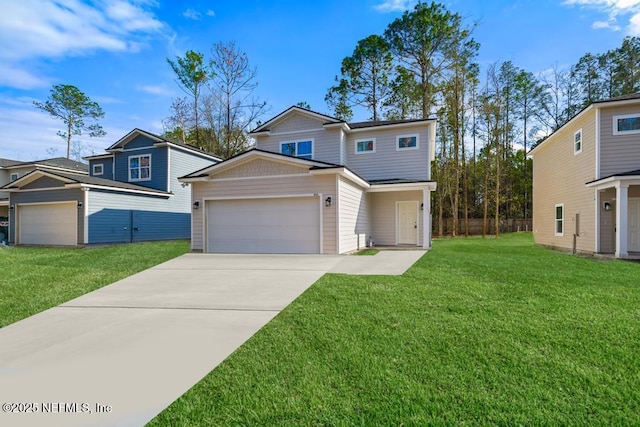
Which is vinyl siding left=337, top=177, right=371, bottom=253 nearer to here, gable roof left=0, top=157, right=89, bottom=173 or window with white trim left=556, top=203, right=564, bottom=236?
window with white trim left=556, top=203, right=564, bottom=236

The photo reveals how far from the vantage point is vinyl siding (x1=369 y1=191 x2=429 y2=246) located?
13859mm

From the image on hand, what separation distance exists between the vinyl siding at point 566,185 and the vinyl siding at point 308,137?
8864mm

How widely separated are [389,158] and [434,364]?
12.4 m

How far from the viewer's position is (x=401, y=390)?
251cm

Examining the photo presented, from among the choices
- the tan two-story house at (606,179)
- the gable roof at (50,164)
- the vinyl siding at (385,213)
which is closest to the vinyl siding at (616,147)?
the tan two-story house at (606,179)

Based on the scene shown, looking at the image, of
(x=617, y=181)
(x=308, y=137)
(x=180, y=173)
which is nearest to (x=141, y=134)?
(x=180, y=173)

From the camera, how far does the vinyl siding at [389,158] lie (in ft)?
46.5

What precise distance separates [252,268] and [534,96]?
29801 mm

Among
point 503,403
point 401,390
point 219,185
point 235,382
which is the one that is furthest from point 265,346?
point 219,185

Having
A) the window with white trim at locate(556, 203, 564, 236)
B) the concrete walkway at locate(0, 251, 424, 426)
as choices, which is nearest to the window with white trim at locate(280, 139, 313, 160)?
the concrete walkway at locate(0, 251, 424, 426)

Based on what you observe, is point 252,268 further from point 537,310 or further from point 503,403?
point 503,403

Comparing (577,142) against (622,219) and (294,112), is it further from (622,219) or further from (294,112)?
(294,112)

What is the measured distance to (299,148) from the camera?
1502 centimetres

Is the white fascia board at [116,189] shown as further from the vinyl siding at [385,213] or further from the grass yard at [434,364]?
the grass yard at [434,364]
